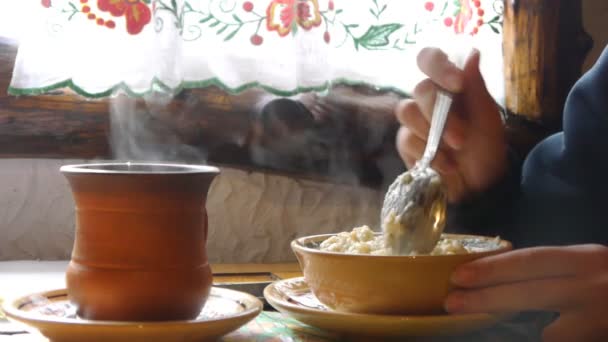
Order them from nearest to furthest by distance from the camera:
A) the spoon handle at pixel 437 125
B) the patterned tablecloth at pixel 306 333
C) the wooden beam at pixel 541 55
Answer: the patterned tablecloth at pixel 306 333, the spoon handle at pixel 437 125, the wooden beam at pixel 541 55

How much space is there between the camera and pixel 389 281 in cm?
63

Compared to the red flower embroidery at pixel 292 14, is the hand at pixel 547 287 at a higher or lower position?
lower

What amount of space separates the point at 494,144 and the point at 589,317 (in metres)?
0.33

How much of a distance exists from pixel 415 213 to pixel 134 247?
0.85 ft

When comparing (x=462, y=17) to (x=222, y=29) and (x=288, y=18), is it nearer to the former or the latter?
(x=288, y=18)

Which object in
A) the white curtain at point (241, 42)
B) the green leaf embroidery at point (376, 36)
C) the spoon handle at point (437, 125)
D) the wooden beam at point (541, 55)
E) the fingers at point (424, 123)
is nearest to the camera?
the spoon handle at point (437, 125)

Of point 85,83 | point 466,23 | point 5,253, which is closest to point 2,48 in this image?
point 85,83

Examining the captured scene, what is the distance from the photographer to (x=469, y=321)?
2.07 feet

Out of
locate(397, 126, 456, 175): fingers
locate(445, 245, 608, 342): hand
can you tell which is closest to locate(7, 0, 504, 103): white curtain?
locate(397, 126, 456, 175): fingers

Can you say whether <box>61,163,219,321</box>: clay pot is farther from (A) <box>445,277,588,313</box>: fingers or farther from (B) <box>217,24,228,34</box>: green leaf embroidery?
(B) <box>217,24,228,34</box>: green leaf embroidery

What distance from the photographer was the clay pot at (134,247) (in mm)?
573

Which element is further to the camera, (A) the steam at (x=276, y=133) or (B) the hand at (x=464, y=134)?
(A) the steam at (x=276, y=133)

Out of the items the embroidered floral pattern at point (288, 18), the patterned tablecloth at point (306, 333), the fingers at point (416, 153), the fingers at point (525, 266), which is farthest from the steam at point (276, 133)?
the fingers at point (525, 266)

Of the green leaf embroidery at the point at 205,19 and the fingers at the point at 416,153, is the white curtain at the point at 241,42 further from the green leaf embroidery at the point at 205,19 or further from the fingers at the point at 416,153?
the fingers at the point at 416,153
